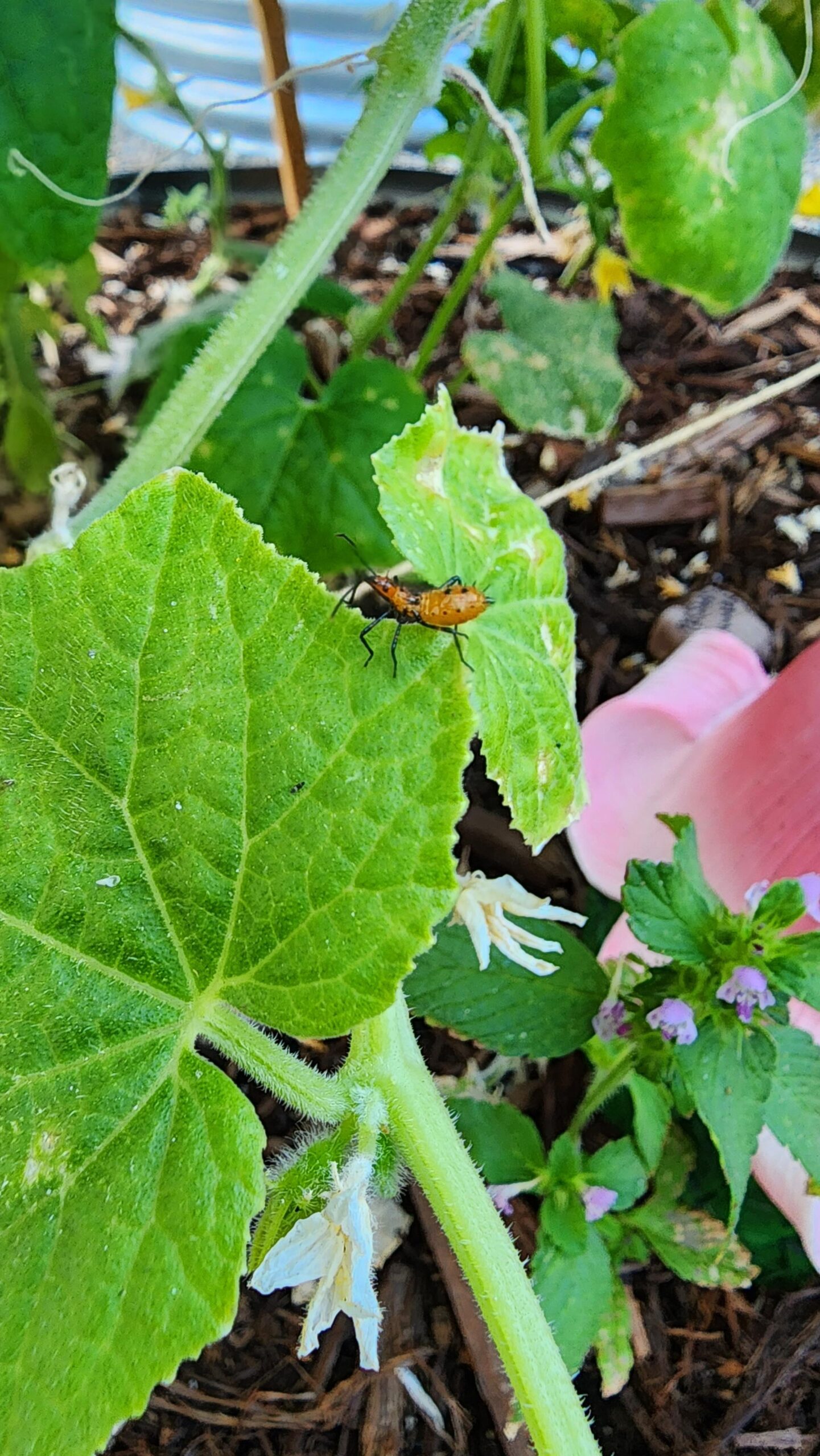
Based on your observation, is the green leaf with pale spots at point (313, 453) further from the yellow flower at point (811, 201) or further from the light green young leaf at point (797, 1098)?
the yellow flower at point (811, 201)

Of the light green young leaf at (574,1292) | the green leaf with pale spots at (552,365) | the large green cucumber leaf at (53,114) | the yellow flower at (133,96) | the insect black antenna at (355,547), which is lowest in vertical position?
the light green young leaf at (574,1292)

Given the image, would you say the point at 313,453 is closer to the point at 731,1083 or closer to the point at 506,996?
the point at 506,996

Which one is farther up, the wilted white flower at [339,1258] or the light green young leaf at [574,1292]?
the wilted white flower at [339,1258]

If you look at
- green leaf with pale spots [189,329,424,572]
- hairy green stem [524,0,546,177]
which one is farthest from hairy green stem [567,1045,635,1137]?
hairy green stem [524,0,546,177]

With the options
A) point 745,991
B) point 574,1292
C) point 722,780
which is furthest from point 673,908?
point 574,1292

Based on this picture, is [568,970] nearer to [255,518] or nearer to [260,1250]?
[260,1250]

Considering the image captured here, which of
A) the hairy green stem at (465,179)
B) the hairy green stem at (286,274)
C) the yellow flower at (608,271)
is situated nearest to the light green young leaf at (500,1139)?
the hairy green stem at (286,274)
